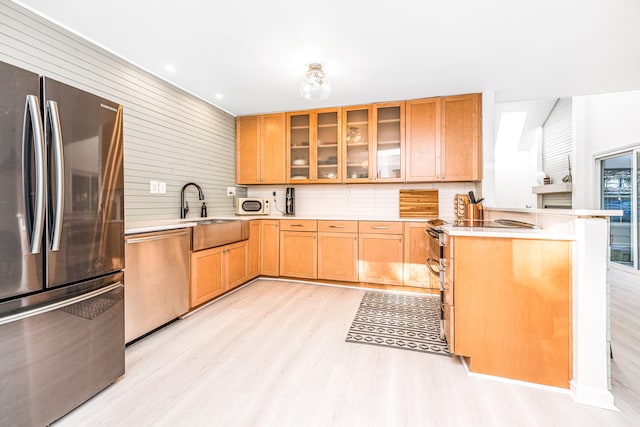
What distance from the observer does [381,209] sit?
4.15 m

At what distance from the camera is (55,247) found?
1352mm

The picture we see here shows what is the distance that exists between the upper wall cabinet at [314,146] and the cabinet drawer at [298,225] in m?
0.65

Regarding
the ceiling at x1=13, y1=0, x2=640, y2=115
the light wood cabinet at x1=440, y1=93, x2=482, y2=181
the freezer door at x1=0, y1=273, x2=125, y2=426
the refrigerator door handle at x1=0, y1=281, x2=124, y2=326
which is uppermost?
the ceiling at x1=13, y1=0, x2=640, y2=115

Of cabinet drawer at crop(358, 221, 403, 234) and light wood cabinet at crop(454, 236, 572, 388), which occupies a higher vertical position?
cabinet drawer at crop(358, 221, 403, 234)

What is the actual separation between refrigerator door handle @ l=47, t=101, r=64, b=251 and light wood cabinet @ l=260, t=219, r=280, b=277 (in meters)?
2.67

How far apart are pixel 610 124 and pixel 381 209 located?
414 cm

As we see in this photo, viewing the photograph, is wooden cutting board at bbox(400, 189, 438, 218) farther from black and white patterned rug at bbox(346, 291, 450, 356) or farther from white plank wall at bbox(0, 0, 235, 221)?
white plank wall at bbox(0, 0, 235, 221)

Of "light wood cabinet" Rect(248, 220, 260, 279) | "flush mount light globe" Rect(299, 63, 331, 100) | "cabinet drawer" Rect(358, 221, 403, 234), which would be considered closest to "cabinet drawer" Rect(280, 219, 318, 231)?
"light wood cabinet" Rect(248, 220, 260, 279)

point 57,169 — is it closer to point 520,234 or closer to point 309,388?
point 309,388

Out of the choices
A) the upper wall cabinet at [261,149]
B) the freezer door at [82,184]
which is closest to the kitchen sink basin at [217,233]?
the upper wall cabinet at [261,149]

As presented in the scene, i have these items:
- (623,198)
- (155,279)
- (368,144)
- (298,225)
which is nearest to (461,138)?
(368,144)

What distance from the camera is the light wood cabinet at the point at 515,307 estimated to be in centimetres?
169

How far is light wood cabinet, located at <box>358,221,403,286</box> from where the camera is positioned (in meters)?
3.49

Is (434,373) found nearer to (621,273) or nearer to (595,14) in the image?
(595,14)
